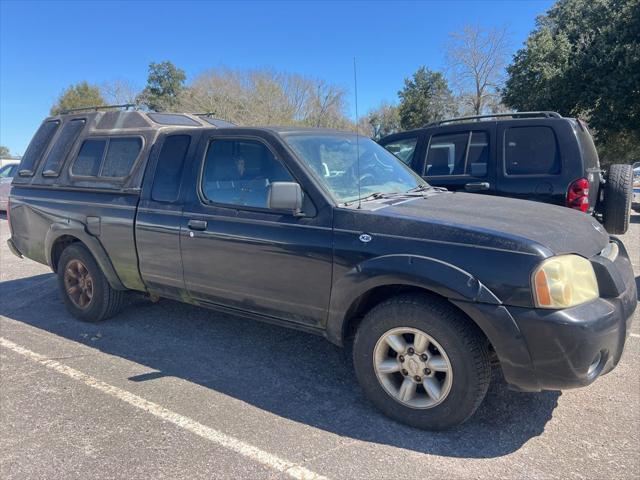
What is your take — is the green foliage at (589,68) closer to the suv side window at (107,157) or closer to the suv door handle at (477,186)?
the suv door handle at (477,186)

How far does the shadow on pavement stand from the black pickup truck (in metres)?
0.18

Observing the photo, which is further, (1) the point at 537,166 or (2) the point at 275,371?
(1) the point at 537,166

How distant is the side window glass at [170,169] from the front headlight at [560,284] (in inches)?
109

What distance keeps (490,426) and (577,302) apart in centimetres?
96

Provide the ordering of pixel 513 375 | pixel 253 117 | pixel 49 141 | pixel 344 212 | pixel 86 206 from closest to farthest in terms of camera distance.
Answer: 1. pixel 513 375
2. pixel 344 212
3. pixel 86 206
4. pixel 49 141
5. pixel 253 117

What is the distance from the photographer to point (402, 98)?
4294cm

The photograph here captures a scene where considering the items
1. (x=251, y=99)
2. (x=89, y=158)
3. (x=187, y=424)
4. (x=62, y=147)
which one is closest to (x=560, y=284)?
(x=187, y=424)

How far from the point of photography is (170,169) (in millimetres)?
3965

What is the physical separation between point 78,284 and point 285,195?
2.91 m

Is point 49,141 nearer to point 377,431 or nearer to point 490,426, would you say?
point 377,431

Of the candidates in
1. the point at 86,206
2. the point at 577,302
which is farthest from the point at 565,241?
the point at 86,206

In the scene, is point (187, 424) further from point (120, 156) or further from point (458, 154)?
point (458, 154)

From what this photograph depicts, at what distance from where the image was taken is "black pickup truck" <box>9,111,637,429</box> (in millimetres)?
2502

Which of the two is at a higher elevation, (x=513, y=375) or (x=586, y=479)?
(x=513, y=375)
